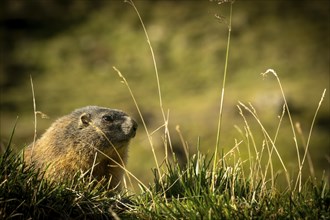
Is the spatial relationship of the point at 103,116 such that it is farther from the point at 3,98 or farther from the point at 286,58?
the point at 286,58

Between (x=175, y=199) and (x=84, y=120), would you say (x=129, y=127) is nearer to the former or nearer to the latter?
(x=84, y=120)

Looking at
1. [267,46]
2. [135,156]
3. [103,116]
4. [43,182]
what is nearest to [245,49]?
[267,46]

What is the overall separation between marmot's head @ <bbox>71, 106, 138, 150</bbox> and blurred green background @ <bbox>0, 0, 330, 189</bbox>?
1511cm

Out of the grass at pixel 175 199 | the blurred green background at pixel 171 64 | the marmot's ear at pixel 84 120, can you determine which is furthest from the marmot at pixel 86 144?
the blurred green background at pixel 171 64

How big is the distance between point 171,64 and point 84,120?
115 feet

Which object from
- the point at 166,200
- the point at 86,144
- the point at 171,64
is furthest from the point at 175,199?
the point at 171,64

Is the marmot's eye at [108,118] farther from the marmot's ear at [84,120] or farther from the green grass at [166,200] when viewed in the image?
the green grass at [166,200]

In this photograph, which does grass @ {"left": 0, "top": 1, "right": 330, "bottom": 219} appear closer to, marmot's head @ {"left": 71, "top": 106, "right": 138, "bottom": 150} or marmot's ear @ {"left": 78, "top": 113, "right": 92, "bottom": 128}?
marmot's head @ {"left": 71, "top": 106, "right": 138, "bottom": 150}

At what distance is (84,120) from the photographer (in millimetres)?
9273

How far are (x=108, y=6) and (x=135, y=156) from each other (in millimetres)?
31224

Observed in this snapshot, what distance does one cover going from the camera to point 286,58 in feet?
150

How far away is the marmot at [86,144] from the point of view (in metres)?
8.62

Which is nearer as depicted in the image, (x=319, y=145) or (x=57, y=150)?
(x=57, y=150)

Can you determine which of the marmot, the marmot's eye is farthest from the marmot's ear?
the marmot's eye
